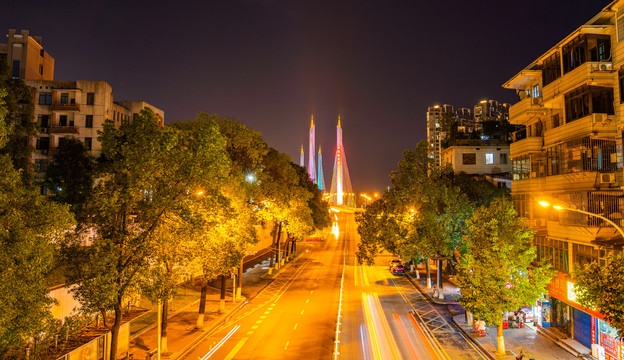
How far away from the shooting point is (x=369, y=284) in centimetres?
4512

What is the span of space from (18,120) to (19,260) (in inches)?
937

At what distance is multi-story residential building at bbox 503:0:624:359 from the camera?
20.8m

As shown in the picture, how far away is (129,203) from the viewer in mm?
17359

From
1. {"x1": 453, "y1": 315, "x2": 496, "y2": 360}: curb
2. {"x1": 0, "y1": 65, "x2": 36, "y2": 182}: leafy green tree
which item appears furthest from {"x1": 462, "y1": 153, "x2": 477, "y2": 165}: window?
{"x1": 0, "y1": 65, "x2": 36, "y2": 182}: leafy green tree

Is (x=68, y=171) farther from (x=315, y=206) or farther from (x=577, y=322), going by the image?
(x=577, y=322)

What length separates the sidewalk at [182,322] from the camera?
23141 mm

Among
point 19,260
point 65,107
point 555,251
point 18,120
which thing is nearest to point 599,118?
point 555,251

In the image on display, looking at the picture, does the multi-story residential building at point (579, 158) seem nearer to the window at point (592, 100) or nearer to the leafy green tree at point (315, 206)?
the window at point (592, 100)

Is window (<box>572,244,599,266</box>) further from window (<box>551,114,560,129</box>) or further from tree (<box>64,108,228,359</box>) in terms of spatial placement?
tree (<box>64,108,228,359</box>)

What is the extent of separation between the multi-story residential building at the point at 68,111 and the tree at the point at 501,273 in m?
47.2

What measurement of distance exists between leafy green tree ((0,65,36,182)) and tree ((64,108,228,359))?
13.5 metres

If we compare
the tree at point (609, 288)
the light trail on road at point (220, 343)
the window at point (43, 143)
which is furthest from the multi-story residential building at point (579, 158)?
the window at point (43, 143)

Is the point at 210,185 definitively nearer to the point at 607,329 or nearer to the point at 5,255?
the point at 5,255

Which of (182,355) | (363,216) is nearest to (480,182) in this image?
(363,216)
